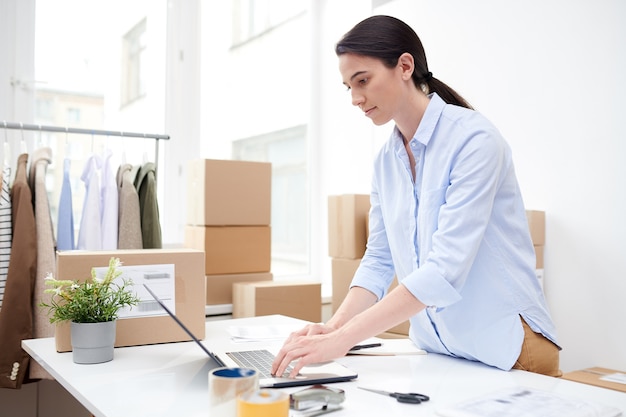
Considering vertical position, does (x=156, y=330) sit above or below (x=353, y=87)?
below

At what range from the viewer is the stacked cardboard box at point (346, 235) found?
2781mm

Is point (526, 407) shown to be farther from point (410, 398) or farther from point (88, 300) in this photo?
point (88, 300)

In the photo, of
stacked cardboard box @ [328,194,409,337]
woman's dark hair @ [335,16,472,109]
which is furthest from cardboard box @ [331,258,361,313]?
woman's dark hair @ [335,16,472,109]

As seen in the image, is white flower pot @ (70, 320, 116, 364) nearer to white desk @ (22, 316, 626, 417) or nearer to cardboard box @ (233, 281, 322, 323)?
white desk @ (22, 316, 626, 417)

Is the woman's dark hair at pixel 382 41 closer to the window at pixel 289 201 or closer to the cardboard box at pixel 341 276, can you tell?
the cardboard box at pixel 341 276

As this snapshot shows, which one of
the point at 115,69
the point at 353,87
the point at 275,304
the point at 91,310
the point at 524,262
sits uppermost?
the point at 115,69

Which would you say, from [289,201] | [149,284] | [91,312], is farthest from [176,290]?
[289,201]

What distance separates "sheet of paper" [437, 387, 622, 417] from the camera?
2.64 ft

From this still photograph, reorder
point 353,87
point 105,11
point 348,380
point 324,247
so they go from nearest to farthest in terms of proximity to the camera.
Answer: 1. point 348,380
2. point 353,87
3. point 105,11
4. point 324,247

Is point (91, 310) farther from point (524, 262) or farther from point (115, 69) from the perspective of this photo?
point (115, 69)

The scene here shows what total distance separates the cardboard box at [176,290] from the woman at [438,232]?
39cm

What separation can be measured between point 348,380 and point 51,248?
140cm

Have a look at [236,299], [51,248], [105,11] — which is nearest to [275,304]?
[236,299]

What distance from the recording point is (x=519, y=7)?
2533mm
